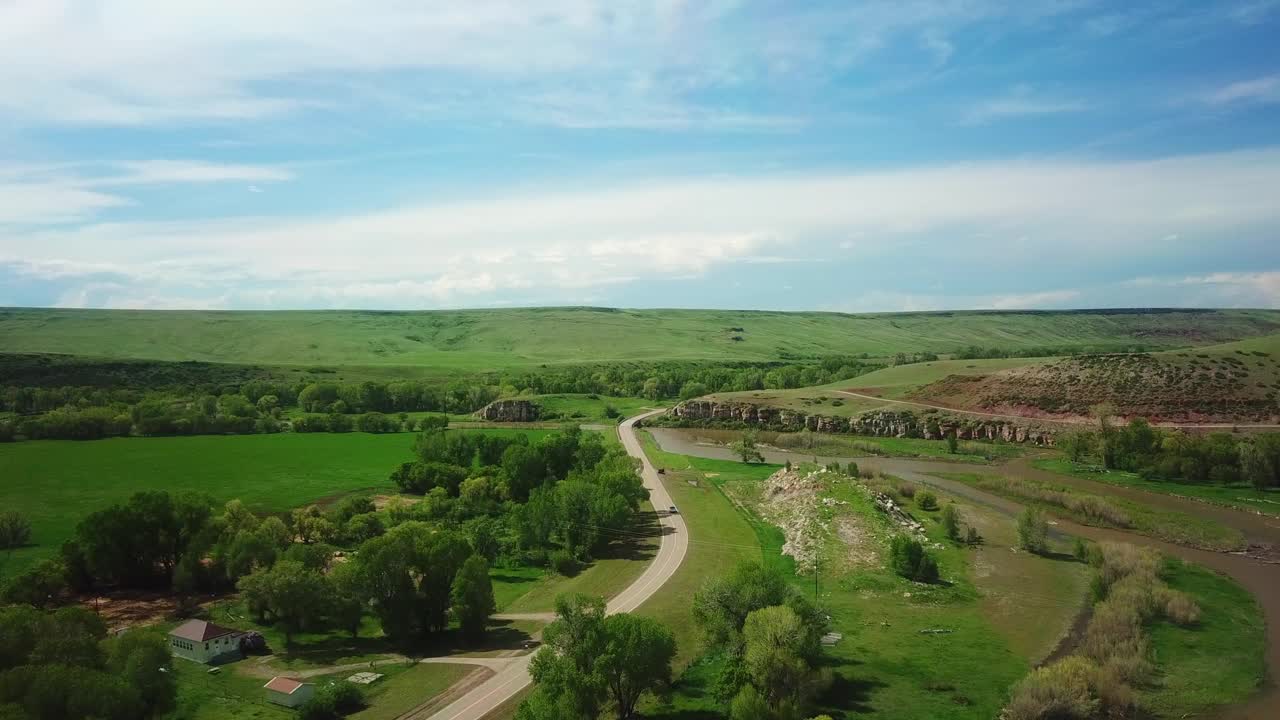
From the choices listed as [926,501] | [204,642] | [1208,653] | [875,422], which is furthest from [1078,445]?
[204,642]

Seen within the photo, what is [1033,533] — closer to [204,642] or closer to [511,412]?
[204,642]

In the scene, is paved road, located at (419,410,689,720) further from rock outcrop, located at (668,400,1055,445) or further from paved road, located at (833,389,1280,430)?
paved road, located at (833,389,1280,430)

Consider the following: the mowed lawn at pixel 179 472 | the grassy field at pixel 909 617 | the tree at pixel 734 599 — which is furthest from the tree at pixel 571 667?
the mowed lawn at pixel 179 472

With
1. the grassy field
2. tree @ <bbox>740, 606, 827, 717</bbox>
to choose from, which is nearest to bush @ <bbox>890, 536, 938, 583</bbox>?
the grassy field

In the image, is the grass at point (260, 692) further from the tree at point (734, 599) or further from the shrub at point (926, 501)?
the shrub at point (926, 501)

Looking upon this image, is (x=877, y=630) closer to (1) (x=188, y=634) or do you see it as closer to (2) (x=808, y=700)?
(2) (x=808, y=700)

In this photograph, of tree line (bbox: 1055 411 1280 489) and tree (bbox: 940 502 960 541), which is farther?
tree line (bbox: 1055 411 1280 489)
